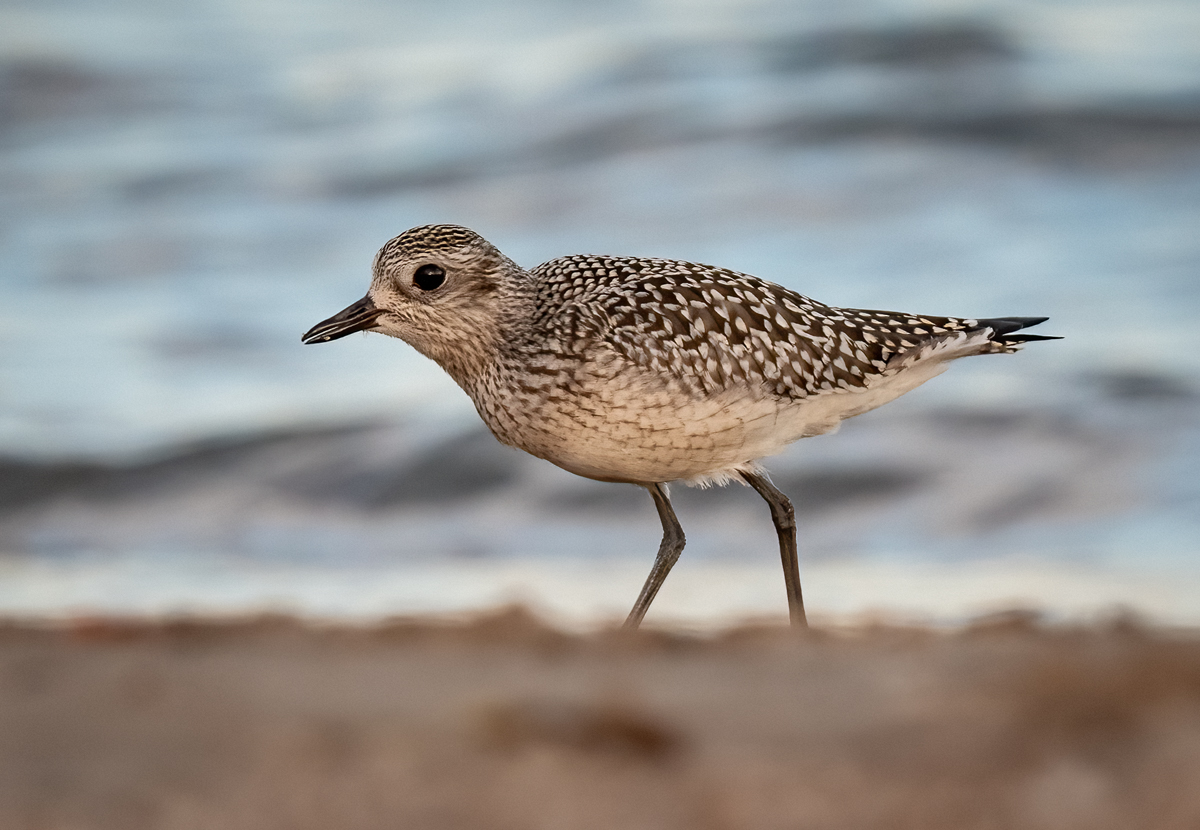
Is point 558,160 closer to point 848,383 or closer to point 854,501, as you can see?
point 854,501

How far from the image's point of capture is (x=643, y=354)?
19.5ft

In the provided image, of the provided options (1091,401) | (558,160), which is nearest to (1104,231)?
(1091,401)

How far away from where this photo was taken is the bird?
587 cm

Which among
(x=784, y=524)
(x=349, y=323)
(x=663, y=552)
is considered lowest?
(x=663, y=552)

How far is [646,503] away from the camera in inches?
419

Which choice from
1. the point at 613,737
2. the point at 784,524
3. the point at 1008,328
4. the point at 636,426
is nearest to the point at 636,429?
the point at 636,426

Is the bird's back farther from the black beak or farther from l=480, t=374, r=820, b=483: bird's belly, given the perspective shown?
the black beak

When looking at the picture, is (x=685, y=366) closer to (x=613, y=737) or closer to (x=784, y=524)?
(x=784, y=524)

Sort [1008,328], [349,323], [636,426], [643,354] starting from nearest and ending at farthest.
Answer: [636,426], [643,354], [349,323], [1008,328]

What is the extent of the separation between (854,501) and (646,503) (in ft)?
4.67

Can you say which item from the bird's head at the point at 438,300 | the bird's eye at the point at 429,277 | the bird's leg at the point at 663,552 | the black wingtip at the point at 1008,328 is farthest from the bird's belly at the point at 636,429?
the black wingtip at the point at 1008,328

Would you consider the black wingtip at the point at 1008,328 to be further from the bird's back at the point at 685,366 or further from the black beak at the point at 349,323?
the black beak at the point at 349,323

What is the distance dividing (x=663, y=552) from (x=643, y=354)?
102 cm

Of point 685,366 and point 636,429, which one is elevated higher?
point 685,366
